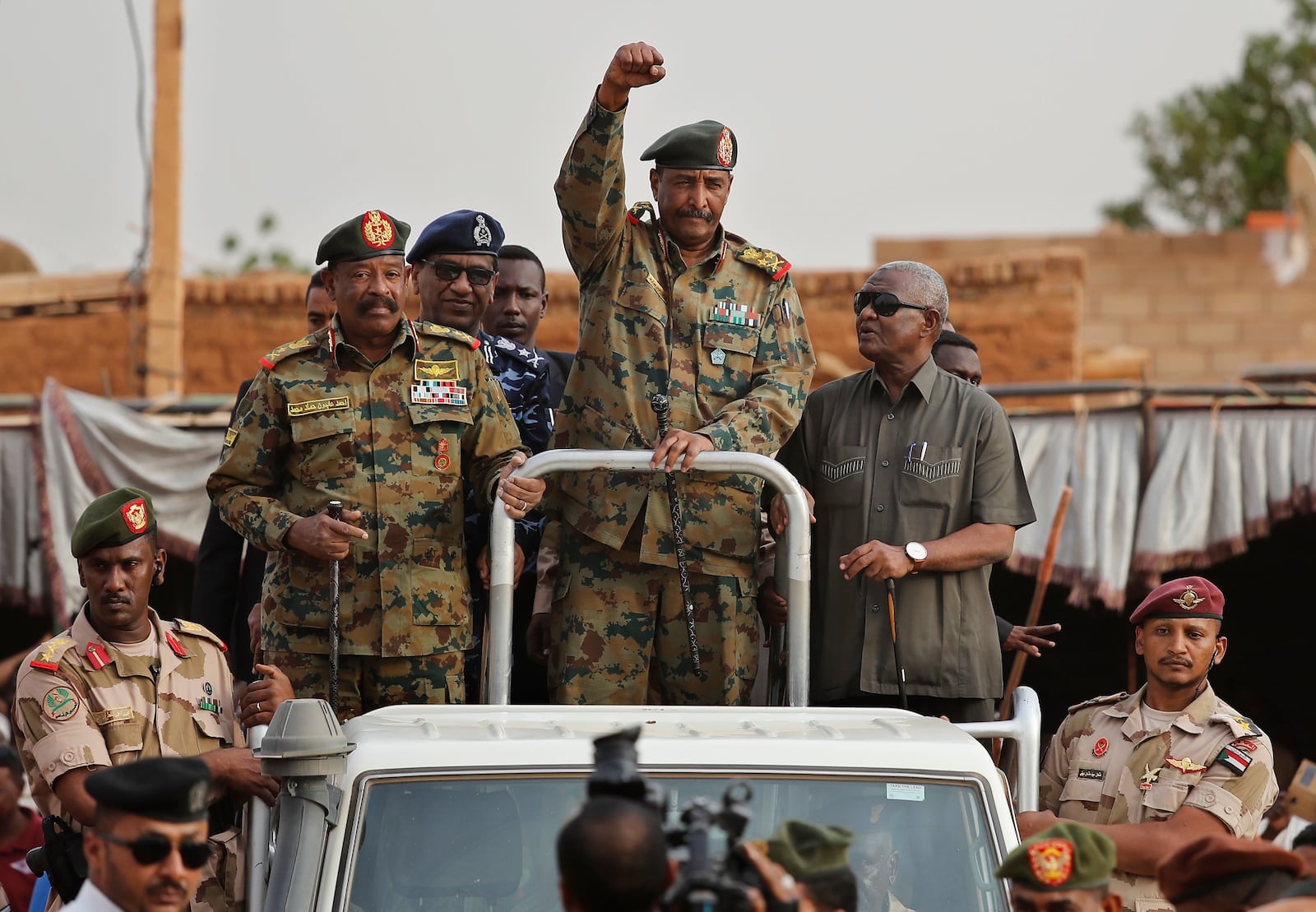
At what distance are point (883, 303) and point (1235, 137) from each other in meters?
23.7

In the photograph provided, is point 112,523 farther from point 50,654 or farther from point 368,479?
point 368,479

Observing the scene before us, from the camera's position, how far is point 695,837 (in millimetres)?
2629

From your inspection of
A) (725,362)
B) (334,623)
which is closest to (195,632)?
(334,623)

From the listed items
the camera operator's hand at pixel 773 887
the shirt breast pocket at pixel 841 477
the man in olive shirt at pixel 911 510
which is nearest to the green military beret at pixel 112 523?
the man in olive shirt at pixel 911 510

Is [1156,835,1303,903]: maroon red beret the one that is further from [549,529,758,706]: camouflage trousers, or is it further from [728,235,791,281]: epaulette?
[728,235,791,281]: epaulette

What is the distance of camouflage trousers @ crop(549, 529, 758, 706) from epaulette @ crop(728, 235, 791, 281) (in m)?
0.87

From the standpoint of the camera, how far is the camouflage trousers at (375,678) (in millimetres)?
4480

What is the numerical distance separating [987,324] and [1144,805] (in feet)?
22.1

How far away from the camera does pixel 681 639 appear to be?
14.8 ft

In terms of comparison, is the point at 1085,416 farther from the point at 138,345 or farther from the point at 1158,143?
the point at 1158,143

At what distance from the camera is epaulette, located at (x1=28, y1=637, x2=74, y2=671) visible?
13.8 ft

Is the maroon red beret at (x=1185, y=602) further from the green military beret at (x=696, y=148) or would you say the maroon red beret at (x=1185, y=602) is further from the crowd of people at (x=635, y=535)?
the green military beret at (x=696, y=148)

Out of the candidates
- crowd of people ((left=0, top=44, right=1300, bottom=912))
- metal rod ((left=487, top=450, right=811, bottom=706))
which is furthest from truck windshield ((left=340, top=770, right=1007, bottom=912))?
crowd of people ((left=0, top=44, right=1300, bottom=912))

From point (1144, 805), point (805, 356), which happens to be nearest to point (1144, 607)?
point (1144, 805)
